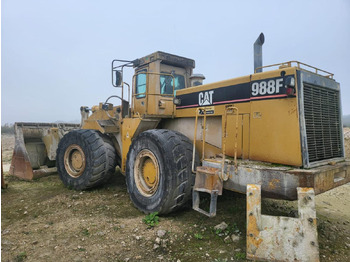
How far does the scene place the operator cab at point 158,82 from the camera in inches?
199

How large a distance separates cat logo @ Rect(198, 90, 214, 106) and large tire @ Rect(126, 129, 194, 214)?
2.34ft

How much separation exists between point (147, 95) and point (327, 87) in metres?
A: 3.08

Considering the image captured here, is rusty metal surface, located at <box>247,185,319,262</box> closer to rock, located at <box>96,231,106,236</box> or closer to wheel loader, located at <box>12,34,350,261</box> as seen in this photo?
wheel loader, located at <box>12,34,350,261</box>

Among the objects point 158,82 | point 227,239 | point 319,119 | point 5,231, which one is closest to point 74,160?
point 5,231

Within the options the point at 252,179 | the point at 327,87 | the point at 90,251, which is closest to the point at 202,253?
the point at 252,179

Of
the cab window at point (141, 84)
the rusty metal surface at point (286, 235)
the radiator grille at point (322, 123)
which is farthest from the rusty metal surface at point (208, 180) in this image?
the cab window at point (141, 84)

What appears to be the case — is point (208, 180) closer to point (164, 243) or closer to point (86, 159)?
point (164, 243)

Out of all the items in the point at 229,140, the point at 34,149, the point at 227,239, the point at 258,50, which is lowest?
the point at 227,239

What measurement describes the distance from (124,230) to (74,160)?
115 inches

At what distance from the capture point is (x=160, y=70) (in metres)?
5.34

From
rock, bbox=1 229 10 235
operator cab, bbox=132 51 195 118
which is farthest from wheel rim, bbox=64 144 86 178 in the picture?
rock, bbox=1 229 10 235

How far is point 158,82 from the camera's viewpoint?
5172 millimetres

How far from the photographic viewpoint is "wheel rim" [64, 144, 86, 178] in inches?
226

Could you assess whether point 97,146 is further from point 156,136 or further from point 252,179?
point 252,179
